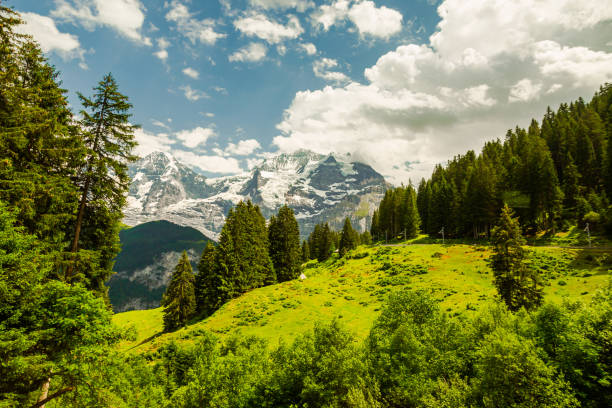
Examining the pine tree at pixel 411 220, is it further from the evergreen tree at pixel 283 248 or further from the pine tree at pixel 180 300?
the pine tree at pixel 180 300

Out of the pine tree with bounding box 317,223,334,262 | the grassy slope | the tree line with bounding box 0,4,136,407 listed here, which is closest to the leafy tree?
the grassy slope

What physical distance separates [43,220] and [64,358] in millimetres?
7710

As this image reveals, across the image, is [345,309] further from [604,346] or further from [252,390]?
[604,346]

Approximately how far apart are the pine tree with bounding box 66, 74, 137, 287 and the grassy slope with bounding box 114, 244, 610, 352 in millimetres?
18654

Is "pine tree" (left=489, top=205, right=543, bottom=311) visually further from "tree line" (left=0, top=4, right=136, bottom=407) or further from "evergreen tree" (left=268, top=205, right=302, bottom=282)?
"evergreen tree" (left=268, top=205, right=302, bottom=282)

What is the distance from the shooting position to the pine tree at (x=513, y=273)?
1188 inches

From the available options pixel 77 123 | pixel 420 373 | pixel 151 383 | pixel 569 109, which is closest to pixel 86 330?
pixel 77 123

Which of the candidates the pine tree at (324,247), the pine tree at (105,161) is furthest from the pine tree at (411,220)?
the pine tree at (105,161)

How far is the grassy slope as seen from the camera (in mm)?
38344

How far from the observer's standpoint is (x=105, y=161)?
61.1ft

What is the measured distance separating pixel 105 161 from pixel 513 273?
3891 cm

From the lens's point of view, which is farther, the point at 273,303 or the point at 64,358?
the point at 273,303

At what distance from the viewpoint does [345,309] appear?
44.1 meters

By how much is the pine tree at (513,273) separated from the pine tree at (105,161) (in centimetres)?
3741
